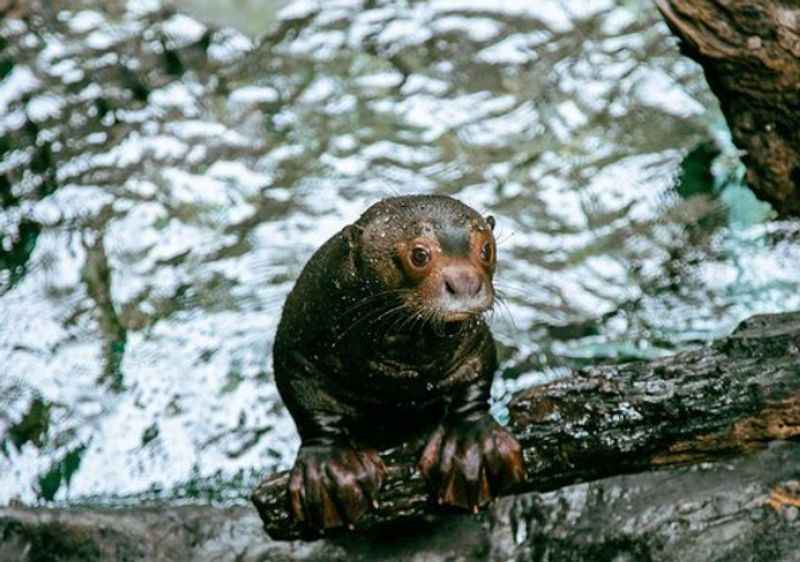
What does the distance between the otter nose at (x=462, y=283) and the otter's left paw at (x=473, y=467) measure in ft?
1.76

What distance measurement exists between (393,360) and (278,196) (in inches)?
132

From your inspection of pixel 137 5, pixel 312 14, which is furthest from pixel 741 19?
pixel 137 5

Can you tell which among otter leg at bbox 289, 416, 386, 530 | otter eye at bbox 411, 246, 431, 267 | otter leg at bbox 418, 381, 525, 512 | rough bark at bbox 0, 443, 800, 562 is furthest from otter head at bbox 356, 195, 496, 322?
rough bark at bbox 0, 443, 800, 562

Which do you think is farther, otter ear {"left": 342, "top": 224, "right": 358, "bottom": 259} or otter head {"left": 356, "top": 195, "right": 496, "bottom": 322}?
otter ear {"left": 342, "top": 224, "right": 358, "bottom": 259}

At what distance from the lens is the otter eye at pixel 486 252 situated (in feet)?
14.1

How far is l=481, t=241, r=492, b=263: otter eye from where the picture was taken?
169 inches

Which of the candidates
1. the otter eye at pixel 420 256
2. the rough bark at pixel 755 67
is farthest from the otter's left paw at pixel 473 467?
the rough bark at pixel 755 67

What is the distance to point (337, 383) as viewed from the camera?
473 centimetres

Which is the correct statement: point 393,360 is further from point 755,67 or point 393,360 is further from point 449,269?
point 755,67

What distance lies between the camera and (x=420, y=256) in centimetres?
424

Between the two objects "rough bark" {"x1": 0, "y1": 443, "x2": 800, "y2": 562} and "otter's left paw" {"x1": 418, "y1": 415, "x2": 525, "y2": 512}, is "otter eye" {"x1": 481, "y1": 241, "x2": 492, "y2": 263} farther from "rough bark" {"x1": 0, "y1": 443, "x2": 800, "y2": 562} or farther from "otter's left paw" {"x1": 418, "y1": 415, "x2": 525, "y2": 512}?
"rough bark" {"x1": 0, "y1": 443, "x2": 800, "y2": 562}

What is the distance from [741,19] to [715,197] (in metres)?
A: 2.02

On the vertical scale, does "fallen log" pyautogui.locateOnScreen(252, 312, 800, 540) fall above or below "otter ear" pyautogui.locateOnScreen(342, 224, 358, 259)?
below

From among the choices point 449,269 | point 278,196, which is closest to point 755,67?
point 449,269
